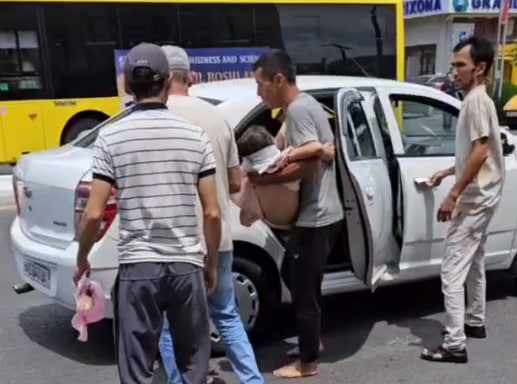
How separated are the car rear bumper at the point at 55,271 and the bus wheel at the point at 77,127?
6861mm

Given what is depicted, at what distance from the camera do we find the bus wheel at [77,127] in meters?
10.9

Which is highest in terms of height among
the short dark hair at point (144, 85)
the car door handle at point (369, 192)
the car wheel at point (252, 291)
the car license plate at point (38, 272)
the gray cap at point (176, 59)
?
the gray cap at point (176, 59)

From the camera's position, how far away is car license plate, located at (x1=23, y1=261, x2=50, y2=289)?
4.06 meters

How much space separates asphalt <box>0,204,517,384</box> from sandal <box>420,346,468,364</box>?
0.05 metres

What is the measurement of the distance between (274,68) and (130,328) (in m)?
1.53

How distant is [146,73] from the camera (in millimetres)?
2555

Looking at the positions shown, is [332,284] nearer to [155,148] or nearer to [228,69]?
[155,148]

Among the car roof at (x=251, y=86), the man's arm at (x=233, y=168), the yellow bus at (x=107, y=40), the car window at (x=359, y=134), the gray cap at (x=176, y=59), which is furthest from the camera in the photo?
the yellow bus at (x=107, y=40)

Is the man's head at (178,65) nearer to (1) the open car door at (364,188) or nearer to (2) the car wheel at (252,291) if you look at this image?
(1) the open car door at (364,188)

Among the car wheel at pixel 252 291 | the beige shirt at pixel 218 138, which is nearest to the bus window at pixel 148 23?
the car wheel at pixel 252 291

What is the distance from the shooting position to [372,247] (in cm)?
409

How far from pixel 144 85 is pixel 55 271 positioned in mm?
1767

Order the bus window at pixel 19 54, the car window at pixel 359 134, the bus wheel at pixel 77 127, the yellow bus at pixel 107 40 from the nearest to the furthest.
Answer: the car window at pixel 359 134 < the bus window at pixel 19 54 < the yellow bus at pixel 107 40 < the bus wheel at pixel 77 127

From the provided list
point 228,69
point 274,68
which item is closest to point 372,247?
point 274,68
